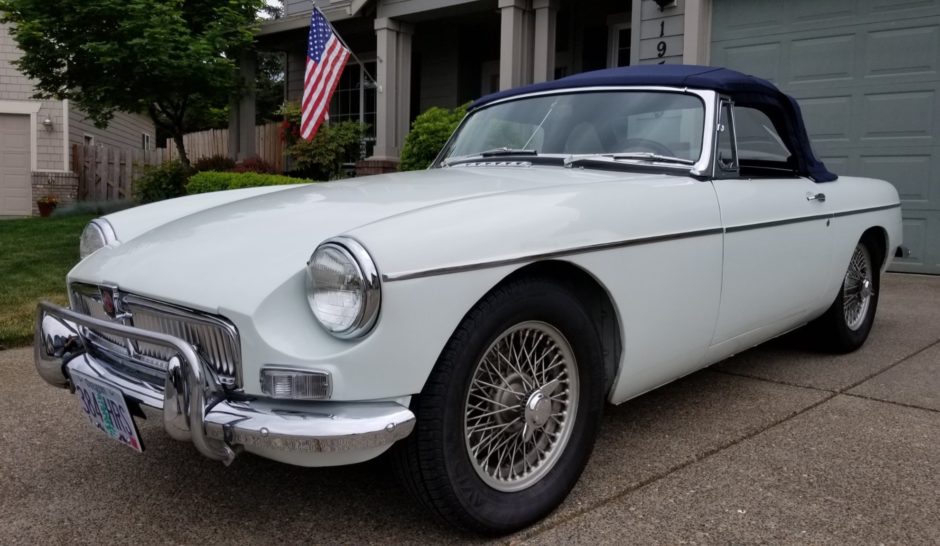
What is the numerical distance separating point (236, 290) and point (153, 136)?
2930 centimetres

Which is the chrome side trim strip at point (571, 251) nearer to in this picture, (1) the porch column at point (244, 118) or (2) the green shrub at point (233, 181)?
(2) the green shrub at point (233, 181)

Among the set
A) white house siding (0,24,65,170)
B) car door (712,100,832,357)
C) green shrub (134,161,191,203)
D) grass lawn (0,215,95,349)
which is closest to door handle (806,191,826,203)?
car door (712,100,832,357)

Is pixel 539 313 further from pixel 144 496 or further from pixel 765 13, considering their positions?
pixel 765 13

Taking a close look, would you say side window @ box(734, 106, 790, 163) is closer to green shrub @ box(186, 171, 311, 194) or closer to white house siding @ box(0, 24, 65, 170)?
green shrub @ box(186, 171, 311, 194)

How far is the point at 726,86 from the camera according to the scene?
132 inches

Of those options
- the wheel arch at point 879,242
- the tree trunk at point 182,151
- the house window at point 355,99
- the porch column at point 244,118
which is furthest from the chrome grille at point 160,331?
the porch column at point 244,118

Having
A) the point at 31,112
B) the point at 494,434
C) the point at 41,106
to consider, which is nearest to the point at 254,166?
the point at 41,106

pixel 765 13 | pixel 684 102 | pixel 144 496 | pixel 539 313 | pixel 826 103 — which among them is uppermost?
pixel 765 13

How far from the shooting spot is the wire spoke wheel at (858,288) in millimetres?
4340

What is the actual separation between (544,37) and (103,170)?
13.0m

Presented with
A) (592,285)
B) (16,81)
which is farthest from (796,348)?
(16,81)

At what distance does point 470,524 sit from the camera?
7.03 ft

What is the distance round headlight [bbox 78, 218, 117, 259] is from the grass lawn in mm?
2157

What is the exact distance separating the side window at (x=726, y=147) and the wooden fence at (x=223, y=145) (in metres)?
11.5
